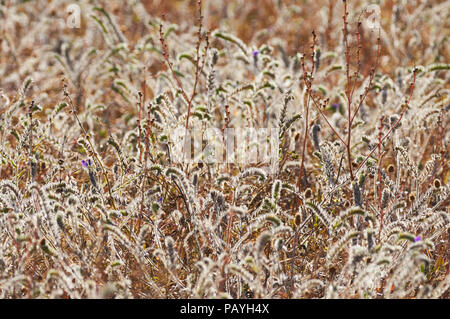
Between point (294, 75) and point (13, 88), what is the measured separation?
1871 mm

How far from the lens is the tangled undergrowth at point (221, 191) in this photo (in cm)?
167

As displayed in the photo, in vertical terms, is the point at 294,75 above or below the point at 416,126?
above

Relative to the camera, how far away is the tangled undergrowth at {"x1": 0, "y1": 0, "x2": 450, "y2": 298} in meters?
1.67

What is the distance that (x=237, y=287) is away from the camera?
5.90 ft

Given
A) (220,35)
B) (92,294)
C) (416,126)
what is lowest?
(92,294)

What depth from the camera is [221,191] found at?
212 centimetres

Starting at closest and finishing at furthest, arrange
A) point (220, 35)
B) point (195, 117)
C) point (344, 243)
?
point (344, 243) → point (195, 117) → point (220, 35)

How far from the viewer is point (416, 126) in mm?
2574

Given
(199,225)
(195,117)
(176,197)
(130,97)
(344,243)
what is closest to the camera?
(344,243)

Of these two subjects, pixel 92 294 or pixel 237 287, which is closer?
pixel 92 294

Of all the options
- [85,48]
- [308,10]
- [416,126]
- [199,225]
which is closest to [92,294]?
[199,225]
